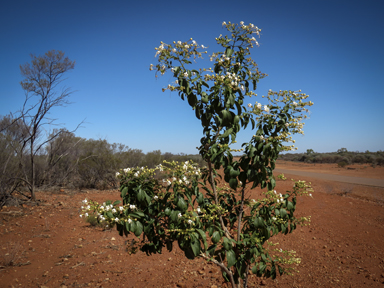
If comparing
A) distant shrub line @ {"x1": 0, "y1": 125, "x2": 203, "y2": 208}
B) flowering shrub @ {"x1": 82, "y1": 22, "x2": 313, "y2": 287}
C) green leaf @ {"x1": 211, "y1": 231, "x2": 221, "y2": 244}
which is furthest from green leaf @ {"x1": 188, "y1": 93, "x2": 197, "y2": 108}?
distant shrub line @ {"x1": 0, "y1": 125, "x2": 203, "y2": 208}

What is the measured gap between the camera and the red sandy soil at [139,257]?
368 cm

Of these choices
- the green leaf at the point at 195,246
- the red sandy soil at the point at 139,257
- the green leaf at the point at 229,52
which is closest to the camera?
the green leaf at the point at 195,246

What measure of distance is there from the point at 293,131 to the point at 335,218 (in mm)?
6137

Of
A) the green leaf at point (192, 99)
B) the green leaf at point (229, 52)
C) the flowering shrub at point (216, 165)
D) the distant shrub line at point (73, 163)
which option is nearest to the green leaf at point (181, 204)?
the flowering shrub at point (216, 165)

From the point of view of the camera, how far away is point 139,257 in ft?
14.7

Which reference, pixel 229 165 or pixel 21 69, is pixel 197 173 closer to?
pixel 229 165

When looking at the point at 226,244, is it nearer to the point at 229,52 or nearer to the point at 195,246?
the point at 195,246

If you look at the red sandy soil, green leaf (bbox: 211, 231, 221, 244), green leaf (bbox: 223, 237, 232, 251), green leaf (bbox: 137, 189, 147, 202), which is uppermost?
green leaf (bbox: 137, 189, 147, 202)

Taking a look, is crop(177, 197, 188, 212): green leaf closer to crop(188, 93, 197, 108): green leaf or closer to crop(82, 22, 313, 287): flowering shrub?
crop(82, 22, 313, 287): flowering shrub

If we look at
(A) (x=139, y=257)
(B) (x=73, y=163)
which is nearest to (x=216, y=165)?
(A) (x=139, y=257)

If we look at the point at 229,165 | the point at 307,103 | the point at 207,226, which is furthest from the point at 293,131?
the point at 207,226

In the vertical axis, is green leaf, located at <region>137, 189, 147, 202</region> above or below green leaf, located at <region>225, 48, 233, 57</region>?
below

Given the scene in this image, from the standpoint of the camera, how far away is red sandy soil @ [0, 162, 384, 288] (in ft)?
12.1

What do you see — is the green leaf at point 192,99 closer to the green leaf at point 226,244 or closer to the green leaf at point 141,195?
the green leaf at point 141,195
